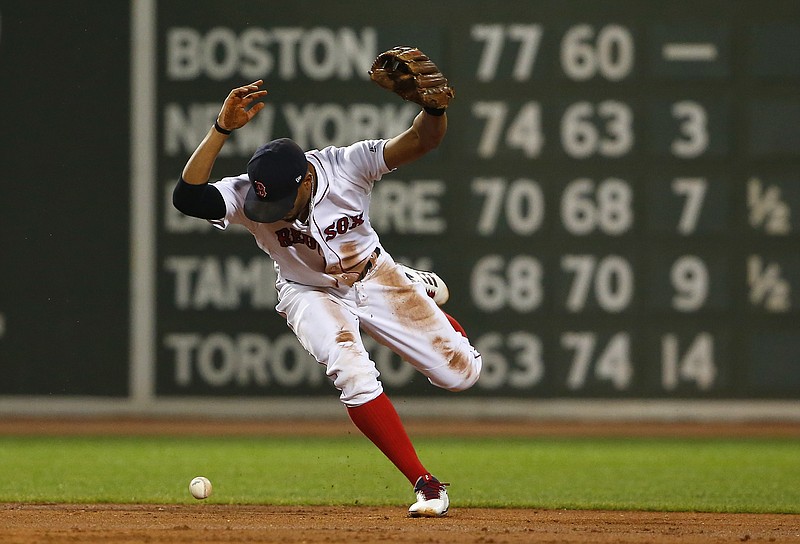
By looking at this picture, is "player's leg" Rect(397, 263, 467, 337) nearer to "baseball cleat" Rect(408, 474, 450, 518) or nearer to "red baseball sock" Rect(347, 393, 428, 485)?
"red baseball sock" Rect(347, 393, 428, 485)

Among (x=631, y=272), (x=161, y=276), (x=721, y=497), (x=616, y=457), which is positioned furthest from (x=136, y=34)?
(x=721, y=497)

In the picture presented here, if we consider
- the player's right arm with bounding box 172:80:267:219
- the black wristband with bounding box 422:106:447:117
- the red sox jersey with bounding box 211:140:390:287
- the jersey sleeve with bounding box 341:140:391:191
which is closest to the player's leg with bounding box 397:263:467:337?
the red sox jersey with bounding box 211:140:390:287

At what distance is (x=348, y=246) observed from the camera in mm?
5152

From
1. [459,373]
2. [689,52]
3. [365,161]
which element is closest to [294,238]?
[365,161]

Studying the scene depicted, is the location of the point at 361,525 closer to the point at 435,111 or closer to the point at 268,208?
the point at 268,208

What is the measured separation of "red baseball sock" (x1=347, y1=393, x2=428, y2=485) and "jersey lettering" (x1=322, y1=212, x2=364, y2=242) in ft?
2.07

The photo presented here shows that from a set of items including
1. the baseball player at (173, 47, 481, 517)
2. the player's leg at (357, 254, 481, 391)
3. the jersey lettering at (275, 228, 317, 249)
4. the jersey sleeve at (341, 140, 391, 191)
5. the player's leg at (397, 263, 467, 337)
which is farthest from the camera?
the player's leg at (397, 263, 467, 337)

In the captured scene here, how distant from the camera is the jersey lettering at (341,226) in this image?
505 cm

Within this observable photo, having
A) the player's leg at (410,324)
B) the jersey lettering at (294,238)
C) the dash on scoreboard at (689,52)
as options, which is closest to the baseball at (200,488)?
the player's leg at (410,324)

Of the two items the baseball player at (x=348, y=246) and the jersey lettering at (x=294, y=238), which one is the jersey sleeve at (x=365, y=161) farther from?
the jersey lettering at (x=294, y=238)

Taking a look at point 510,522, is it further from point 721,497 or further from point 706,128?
point 706,128

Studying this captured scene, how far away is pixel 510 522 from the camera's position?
16.1ft

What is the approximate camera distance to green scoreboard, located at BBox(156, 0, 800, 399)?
8.71m

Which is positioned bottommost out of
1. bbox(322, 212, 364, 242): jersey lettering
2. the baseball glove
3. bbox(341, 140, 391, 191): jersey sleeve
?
bbox(322, 212, 364, 242): jersey lettering
